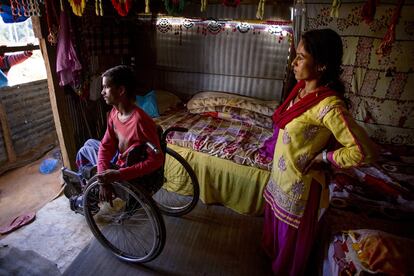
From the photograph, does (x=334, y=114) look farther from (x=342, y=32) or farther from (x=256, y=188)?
(x=342, y=32)

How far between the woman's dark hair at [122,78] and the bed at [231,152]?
0.93 metres

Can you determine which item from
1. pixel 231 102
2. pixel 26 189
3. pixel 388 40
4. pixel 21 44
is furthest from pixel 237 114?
pixel 21 44

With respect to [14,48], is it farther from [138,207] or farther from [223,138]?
[223,138]

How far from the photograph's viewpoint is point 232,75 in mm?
3086

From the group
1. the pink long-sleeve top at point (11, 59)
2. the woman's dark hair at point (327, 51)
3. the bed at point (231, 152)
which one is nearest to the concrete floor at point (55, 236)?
the bed at point (231, 152)

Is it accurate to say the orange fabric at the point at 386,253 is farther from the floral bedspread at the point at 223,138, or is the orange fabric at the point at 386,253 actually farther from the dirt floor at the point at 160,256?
the floral bedspread at the point at 223,138

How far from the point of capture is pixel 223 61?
3.05 m

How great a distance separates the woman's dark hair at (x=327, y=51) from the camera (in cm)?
101

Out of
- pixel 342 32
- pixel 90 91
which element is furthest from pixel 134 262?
pixel 342 32

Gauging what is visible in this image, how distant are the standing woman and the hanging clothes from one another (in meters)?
1.91

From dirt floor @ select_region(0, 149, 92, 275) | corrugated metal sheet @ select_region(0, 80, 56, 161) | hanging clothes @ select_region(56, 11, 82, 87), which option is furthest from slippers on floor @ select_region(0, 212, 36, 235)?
corrugated metal sheet @ select_region(0, 80, 56, 161)

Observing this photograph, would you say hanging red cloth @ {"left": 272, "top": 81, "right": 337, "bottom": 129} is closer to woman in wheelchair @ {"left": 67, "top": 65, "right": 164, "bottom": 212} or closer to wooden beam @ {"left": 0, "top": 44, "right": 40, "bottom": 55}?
woman in wheelchair @ {"left": 67, "top": 65, "right": 164, "bottom": 212}

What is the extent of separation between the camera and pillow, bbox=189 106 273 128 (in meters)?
2.68

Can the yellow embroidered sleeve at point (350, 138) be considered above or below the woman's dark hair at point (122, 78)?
below
